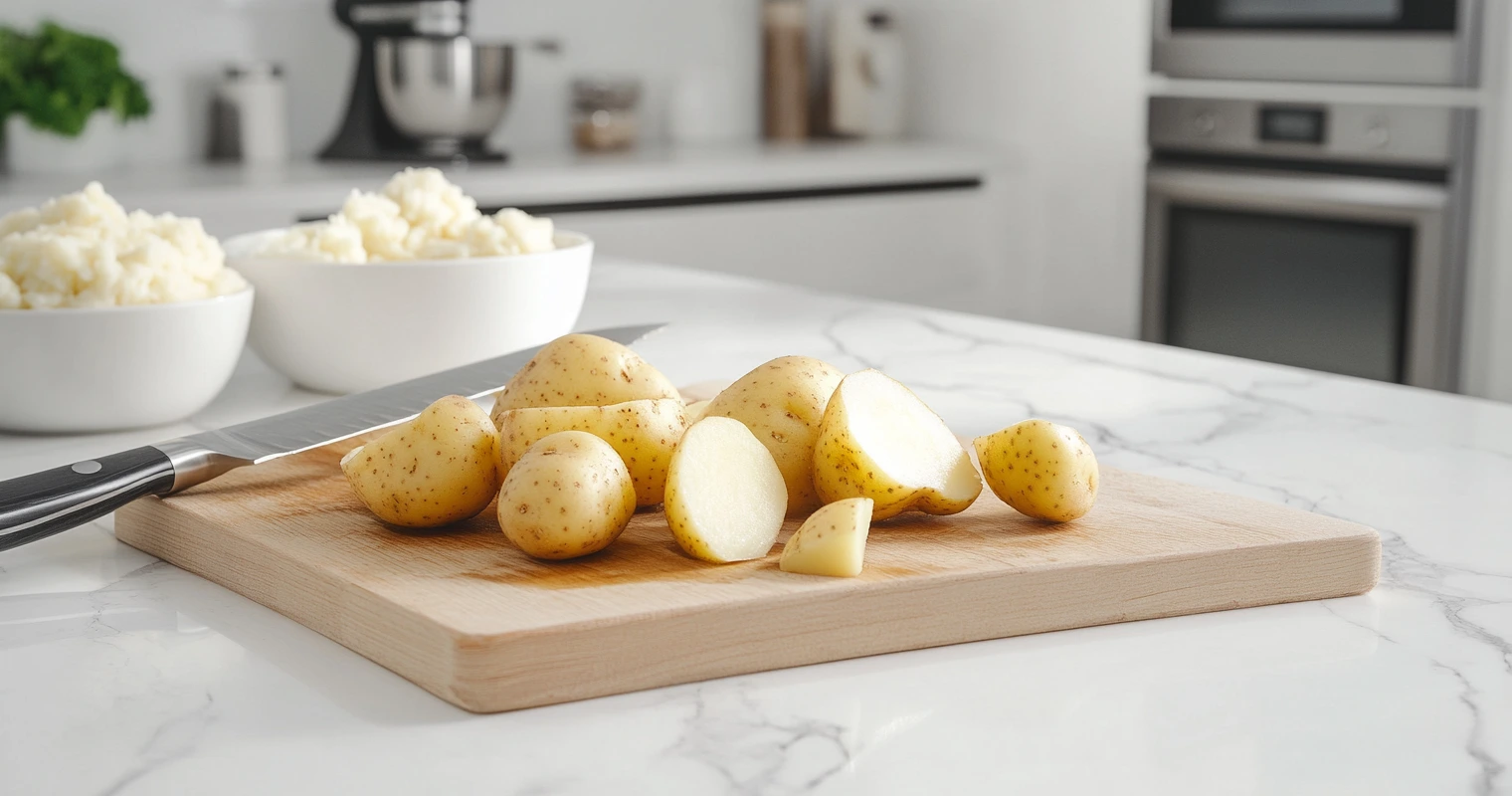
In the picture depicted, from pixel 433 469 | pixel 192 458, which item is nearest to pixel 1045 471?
pixel 433 469

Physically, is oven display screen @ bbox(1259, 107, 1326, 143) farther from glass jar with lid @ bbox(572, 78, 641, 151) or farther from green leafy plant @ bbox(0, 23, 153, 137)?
green leafy plant @ bbox(0, 23, 153, 137)

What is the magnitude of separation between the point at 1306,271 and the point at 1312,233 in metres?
0.07

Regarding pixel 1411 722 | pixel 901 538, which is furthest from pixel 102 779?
pixel 1411 722

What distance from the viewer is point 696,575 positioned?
2.18 feet

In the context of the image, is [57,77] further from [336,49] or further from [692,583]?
[692,583]

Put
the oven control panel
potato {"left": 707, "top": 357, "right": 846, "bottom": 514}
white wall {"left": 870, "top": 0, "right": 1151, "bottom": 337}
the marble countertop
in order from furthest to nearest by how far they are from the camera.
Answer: white wall {"left": 870, "top": 0, "right": 1151, "bottom": 337} → the oven control panel → potato {"left": 707, "top": 357, "right": 846, "bottom": 514} → the marble countertop

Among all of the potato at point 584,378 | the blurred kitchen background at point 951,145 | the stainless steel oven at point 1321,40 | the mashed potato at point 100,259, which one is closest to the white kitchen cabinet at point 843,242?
the blurred kitchen background at point 951,145

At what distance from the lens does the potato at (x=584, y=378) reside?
0.81m

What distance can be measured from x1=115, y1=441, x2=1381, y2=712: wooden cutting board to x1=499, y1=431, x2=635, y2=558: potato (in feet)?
0.04

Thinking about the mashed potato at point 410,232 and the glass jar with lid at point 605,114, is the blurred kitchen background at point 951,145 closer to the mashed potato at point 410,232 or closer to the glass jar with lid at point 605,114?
the glass jar with lid at point 605,114

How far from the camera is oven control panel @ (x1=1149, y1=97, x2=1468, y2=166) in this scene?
254 cm

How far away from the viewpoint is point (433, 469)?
2.36 ft

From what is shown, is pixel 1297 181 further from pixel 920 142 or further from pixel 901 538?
pixel 901 538

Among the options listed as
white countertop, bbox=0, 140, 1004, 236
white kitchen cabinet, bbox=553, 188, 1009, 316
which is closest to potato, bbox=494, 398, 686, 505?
white countertop, bbox=0, 140, 1004, 236
